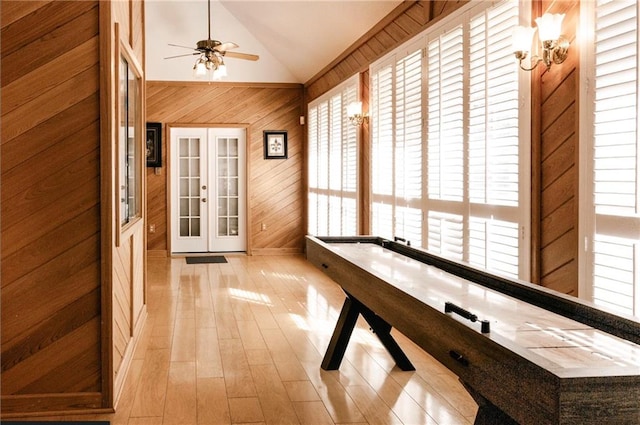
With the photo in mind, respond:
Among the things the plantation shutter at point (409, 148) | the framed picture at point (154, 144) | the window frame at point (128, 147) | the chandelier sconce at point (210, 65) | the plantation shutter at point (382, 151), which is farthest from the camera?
the framed picture at point (154, 144)

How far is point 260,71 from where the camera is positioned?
1001cm

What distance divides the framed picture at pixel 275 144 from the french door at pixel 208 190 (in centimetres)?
37

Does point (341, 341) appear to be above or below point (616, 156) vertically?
below

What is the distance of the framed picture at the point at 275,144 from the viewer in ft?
33.6

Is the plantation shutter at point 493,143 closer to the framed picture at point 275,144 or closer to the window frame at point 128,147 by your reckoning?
the window frame at point 128,147

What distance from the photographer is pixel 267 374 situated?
13.3 feet

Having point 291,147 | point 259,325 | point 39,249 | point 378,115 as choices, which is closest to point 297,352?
point 259,325

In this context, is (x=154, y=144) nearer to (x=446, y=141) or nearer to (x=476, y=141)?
(x=446, y=141)

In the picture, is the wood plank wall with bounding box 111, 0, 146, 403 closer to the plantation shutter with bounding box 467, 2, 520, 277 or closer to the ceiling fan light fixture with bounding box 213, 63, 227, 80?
the ceiling fan light fixture with bounding box 213, 63, 227, 80

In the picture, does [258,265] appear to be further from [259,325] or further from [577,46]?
[577,46]

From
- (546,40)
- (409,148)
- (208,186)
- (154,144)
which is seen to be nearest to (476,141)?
(546,40)

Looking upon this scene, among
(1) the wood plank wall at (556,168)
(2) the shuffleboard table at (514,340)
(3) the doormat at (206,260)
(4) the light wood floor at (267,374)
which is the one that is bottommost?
(4) the light wood floor at (267,374)

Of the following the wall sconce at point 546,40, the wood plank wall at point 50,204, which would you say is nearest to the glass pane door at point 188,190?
the wood plank wall at point 50,204

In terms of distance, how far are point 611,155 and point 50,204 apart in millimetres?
2786
